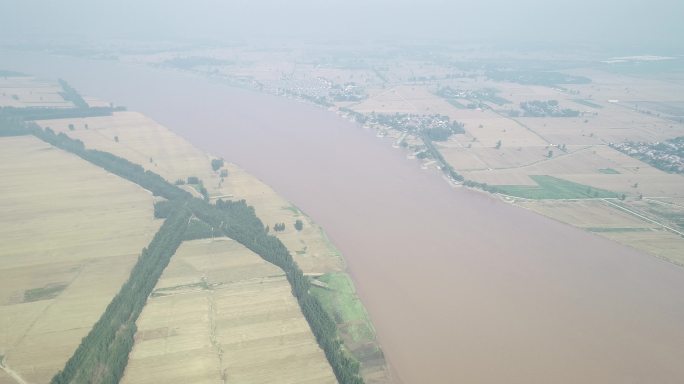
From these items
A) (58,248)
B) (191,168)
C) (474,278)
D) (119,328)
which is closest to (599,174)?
(474,278)

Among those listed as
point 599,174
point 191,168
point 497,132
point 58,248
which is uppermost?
point 191,168

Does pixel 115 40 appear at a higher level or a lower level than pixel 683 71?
higher

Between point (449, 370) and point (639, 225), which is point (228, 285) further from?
point (639, 225)

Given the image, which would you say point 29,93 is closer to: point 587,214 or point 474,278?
point 474,278

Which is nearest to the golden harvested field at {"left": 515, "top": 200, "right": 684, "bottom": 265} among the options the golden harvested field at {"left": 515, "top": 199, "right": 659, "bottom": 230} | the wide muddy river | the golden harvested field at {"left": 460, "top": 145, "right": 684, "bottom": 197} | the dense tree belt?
the golden harvested field at {"left": 515, "top": 199, "right": 659, "bottom": 230}

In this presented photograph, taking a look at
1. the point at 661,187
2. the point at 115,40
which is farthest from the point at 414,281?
the point at 115,40

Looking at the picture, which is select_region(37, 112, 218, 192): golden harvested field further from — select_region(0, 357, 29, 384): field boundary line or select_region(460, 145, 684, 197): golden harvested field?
select_region(460, 145, 684, 197): golden harvested field

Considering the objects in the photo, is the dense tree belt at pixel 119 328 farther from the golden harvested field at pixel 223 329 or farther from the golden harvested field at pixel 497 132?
the golden harvested field at pixel 497 132
